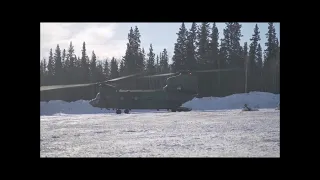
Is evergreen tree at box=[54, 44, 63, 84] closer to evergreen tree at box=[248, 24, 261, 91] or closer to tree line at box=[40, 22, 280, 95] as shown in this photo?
tree line at box=[40, 22, 280, 95]

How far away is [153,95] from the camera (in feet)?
41.1

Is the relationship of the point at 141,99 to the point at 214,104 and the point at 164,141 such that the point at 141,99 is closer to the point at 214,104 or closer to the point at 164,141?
the point at 214,104

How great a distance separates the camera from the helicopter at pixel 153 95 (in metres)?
12.1

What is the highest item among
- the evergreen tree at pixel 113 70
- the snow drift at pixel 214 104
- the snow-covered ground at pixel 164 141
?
the evergreen tree at pixel 113 70

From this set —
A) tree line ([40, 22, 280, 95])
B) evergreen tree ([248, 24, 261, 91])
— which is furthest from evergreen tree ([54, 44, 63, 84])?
evergreen tree ([248, 24, 261, 91])

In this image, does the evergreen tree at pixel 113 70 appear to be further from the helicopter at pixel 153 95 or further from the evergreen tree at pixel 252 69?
the evergreen tree at pixel 252 69

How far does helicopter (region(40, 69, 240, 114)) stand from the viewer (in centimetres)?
1207

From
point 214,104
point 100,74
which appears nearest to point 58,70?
point 100,74

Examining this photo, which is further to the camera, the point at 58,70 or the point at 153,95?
the point at 153,95

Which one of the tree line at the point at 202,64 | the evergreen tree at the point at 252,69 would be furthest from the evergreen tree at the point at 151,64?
the evergreen tree at the point at 252,69

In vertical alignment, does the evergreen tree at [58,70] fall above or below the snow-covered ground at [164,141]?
above

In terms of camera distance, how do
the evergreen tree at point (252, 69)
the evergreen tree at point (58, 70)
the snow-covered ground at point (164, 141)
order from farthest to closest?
the evergreen tree at point (252, 69)
the evergreen tree at point (58, 70)
the snow-covered ground at point (164, 141)
